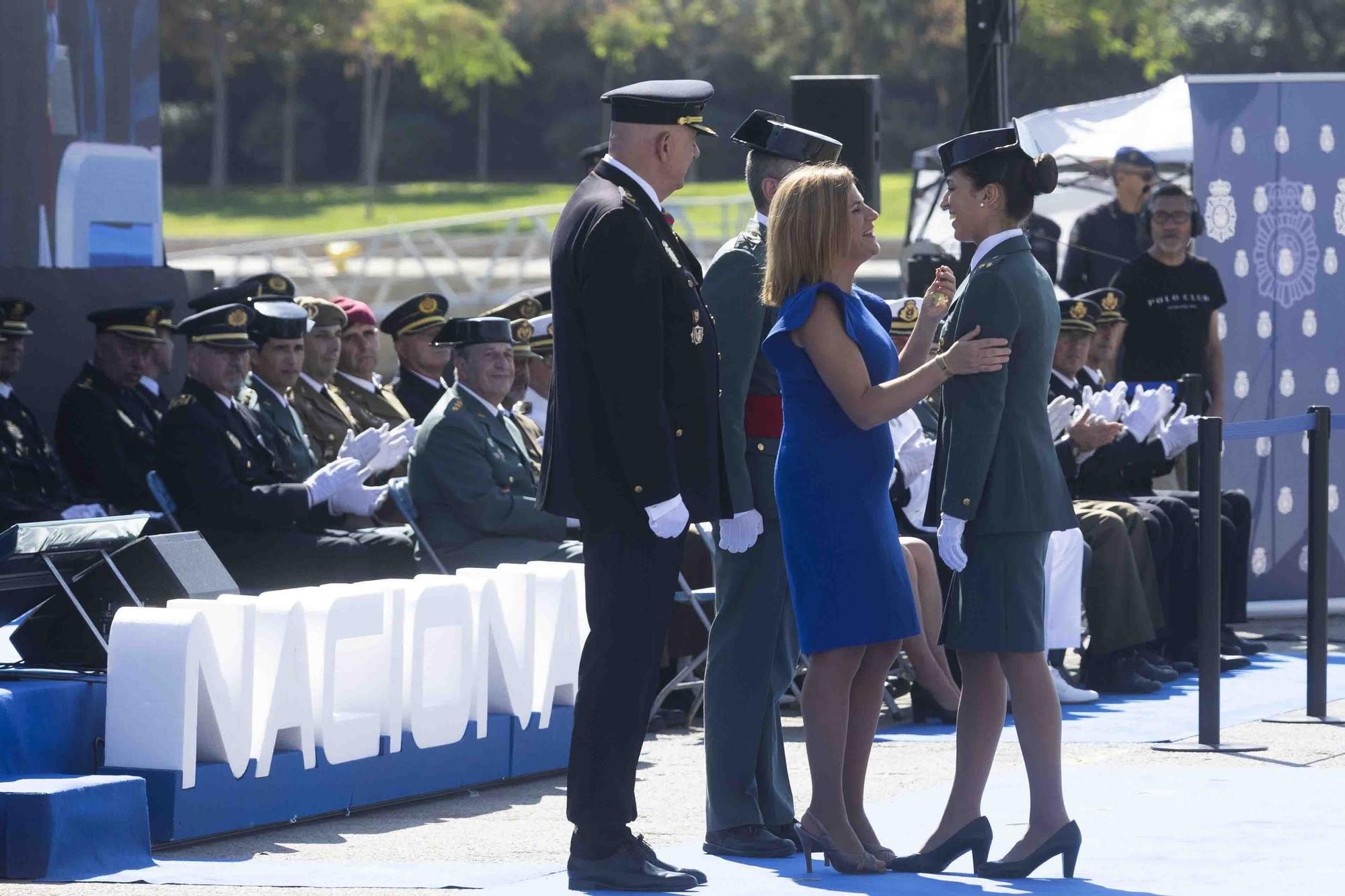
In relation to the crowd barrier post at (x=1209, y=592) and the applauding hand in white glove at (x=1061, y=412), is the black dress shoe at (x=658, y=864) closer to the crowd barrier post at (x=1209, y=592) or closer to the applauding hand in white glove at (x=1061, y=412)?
the crowd barrier post at (x=1209, y=592)

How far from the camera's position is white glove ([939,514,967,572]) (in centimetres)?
528

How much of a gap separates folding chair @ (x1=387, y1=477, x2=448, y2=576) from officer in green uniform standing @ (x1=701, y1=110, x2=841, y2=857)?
106 inches

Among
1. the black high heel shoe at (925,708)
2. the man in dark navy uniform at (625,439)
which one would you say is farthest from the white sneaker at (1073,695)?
the man in dark navy uniform at (625,439)

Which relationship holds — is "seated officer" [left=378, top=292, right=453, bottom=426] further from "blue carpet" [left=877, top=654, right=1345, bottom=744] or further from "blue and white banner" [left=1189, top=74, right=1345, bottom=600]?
"blue and white banner" [left=1189, top=74, right=1345, bottom=600]

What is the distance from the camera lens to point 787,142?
224 inches

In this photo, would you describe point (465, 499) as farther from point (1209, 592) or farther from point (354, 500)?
point (1209, 592)

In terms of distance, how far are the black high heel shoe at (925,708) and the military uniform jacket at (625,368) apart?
333cm

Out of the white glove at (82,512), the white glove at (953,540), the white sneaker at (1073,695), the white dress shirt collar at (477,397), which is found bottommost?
the white sneaker at (1073,695)

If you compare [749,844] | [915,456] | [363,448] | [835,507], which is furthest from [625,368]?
[363,448]

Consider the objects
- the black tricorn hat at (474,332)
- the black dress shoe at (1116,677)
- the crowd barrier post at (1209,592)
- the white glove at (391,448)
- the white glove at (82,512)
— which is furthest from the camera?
the black dress shoe at (1116,677)

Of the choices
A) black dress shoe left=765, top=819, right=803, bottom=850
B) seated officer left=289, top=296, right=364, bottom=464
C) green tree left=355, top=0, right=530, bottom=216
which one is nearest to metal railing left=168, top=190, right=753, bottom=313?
green tree left=355, top=0, right=530, bottom=216

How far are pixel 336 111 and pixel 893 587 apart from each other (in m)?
48.8

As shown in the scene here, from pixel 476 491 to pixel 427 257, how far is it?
2943 cm

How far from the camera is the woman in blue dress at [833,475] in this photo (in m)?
5.20
